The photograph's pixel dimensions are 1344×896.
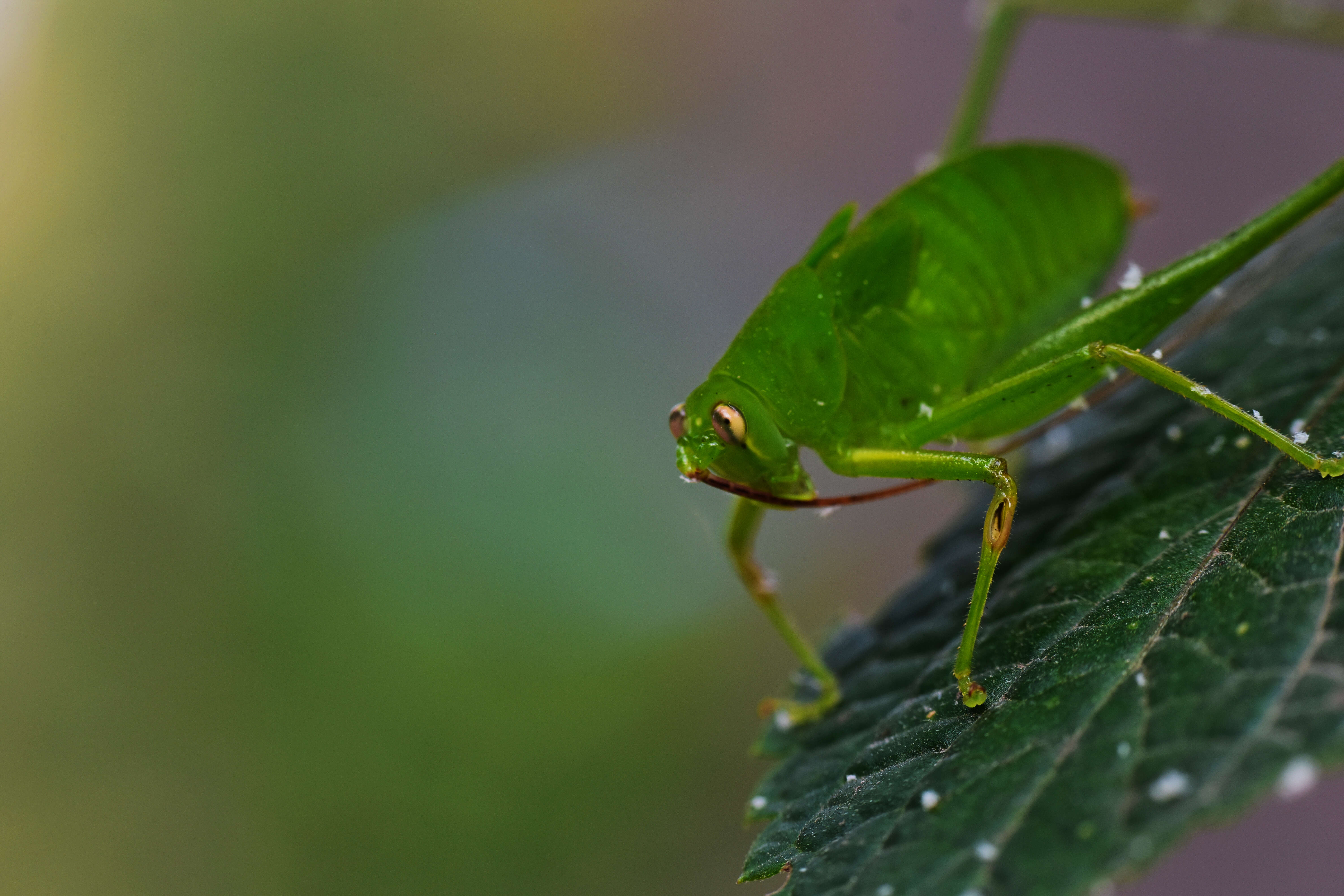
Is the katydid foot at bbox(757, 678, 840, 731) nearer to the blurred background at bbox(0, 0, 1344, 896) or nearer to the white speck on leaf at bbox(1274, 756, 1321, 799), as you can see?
the white speck on leaf at bbox(1274, 756, 1321, 799)

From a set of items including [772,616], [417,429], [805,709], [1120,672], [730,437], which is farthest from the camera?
[417,429]

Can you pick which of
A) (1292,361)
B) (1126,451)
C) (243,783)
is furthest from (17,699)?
(1292,361)

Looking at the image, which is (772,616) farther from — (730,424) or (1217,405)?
(1217,405)

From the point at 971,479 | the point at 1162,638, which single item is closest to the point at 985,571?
the point at 971,479

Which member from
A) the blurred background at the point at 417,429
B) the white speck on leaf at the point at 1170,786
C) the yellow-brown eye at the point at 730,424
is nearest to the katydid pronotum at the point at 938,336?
the yellow-brown eye at the point at 730,424

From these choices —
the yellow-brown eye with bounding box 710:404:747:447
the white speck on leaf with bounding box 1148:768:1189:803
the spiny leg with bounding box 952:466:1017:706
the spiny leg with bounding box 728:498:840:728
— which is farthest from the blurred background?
the white speck on leaf with bounding box 1148:768:1189:803

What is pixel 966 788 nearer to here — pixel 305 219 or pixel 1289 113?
pixel 1289 113

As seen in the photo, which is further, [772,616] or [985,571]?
[772,616]
